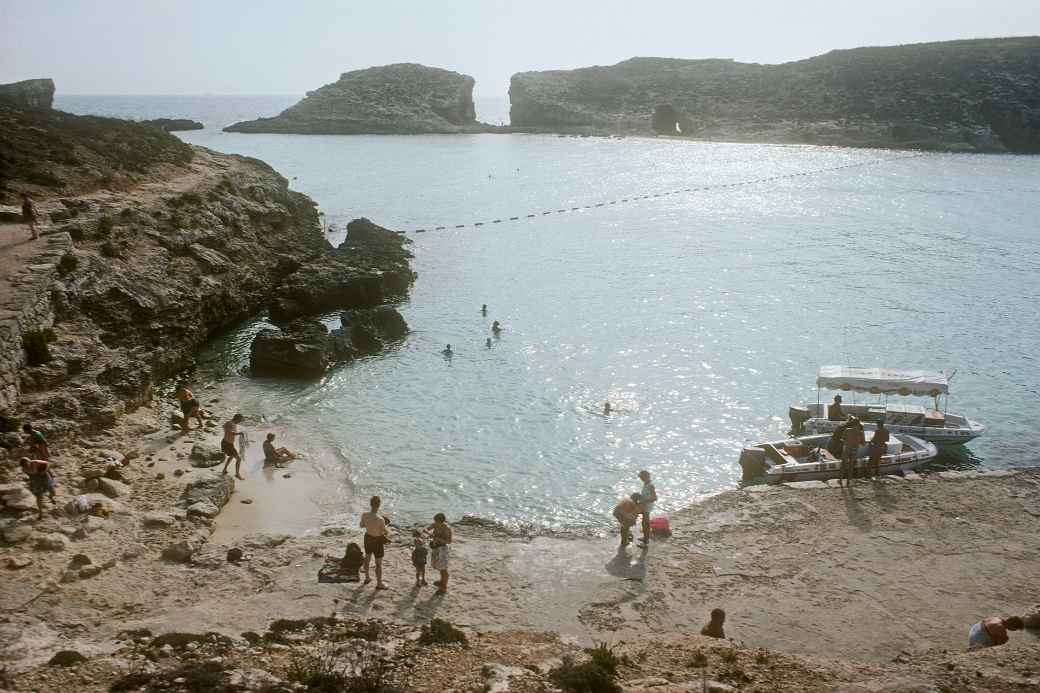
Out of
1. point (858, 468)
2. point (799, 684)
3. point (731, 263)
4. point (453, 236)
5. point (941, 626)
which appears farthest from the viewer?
point (453, 236)

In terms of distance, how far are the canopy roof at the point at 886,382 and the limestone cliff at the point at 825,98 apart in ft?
366

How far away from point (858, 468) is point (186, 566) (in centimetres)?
1941

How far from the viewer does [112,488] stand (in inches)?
760

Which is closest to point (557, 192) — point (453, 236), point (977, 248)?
point (453, 236)

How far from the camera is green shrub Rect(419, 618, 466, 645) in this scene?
1318 cm

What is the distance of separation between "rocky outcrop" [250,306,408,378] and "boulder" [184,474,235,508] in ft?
35.6

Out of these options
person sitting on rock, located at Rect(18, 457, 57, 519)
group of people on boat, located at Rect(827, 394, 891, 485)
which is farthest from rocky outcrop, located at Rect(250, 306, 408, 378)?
group of people on boat, located at Rect(827, 394, 891, 485)

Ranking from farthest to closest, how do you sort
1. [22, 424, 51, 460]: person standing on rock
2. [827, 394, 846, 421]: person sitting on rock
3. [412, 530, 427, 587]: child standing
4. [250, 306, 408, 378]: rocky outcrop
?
[250, 306, 408, 378]: rocky outcrop, [827, 394, 846, 421]: person sitting on rock, [22, 424, 51, 460]: person standing on rock, [412, 530, 427, 587]: child standing

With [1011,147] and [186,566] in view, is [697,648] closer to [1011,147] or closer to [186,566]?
[186,566]

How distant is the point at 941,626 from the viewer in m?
15.7

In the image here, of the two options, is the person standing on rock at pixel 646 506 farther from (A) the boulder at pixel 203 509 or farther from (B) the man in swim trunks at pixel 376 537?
(A) the boulder at pixel 203 509

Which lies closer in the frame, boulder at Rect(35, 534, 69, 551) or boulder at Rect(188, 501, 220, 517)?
boulder at Rect(35, 534, 69, 551)

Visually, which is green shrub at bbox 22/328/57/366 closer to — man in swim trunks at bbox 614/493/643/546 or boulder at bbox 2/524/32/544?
boulder at bbox 2/524/32/544

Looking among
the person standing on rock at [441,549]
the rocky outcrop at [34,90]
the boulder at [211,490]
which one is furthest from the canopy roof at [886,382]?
the rocky outcrop at [34,90]
